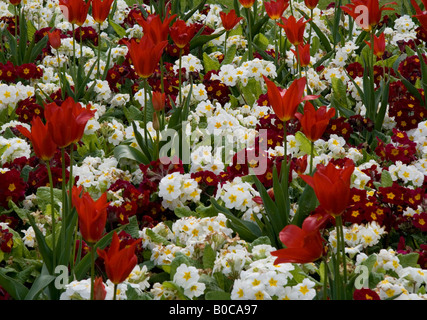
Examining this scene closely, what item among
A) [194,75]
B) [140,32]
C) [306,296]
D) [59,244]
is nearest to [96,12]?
[194,75]

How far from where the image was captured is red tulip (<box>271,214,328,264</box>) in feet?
5.32

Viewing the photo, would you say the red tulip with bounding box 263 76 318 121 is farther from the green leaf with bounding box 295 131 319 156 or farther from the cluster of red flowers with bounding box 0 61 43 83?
the cluster of red flowers with bounding box 0 61 43 83

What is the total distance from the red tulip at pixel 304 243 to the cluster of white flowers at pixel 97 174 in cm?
151

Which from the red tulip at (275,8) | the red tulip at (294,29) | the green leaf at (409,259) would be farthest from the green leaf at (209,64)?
the green leaf at (409,259)

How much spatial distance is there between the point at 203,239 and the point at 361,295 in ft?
2.33

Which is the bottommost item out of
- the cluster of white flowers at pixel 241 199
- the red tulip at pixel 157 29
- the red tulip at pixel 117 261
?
the red tulip at pixel 117 261

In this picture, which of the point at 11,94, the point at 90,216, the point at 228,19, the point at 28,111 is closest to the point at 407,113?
the point at 228,19

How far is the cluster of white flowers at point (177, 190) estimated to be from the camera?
2861mm

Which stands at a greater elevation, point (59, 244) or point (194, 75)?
point (194, 75)

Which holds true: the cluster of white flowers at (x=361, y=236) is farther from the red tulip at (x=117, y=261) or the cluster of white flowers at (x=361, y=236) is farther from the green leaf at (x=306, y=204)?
the red tulip at (x=117, y=261)

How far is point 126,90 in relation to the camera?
4406 mm

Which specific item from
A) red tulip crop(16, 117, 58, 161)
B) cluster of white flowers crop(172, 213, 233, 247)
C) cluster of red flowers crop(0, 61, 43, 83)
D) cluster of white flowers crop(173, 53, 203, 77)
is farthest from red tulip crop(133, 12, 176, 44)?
cluster of red flowers crop(0, 61, 43, 83)

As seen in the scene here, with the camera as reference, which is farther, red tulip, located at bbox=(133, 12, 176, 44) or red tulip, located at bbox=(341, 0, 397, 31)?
red tulip, located at bbox=(341, 0, 397, 31)
